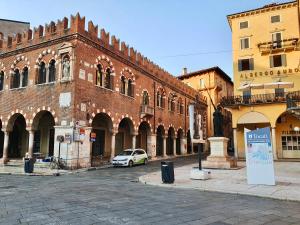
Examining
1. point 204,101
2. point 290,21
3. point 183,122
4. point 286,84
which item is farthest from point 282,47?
point 204,101

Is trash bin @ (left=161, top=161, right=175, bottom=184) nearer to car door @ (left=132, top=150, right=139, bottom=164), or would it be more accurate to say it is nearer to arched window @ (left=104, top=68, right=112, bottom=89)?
car door @ (left=132, top=150, right=139, bottom=164)

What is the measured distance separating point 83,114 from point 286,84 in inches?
551

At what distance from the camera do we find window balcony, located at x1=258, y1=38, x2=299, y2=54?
2635 centimetres

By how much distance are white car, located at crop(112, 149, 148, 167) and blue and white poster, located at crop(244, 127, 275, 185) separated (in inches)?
451

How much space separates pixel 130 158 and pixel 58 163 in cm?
557

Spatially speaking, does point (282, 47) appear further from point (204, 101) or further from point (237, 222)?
point (237, 222)

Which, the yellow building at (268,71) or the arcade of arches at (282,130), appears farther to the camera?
the arcade of arches at (282,130)

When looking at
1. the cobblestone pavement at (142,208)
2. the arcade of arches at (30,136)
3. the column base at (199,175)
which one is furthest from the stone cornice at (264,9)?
the cobblestone pavement at (142,208)

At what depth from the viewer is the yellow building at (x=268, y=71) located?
25.8 metres

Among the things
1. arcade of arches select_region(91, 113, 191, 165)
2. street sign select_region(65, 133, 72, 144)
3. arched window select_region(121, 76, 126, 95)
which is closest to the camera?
street sign select_region(65, 133, 72, 144)

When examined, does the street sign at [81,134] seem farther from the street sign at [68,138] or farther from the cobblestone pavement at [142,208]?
the cobblestone pavement at [142,208]

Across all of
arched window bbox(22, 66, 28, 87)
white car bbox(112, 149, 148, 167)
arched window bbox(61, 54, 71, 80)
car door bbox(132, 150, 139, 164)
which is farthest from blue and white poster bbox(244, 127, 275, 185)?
arched window bbox(22, 66, 28, 87)

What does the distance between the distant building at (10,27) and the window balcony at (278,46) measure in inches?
1039

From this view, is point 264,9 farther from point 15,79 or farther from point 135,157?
point 15,79
